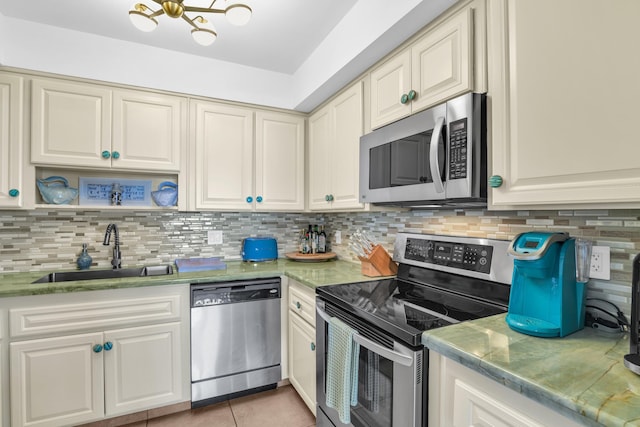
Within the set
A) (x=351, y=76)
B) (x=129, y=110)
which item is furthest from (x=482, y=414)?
(x=129, y=110)

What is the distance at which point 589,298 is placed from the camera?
114 cm

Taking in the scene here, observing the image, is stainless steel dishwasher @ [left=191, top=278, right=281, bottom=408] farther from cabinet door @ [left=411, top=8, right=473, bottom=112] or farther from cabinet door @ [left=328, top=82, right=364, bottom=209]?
cabinet door @ [left=411, top=8, right=473, bottom=112]

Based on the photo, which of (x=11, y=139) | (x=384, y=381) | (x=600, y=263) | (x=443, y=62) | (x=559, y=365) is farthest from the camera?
(x=11, y=139)

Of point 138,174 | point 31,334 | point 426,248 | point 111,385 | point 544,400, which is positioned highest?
point 138,174

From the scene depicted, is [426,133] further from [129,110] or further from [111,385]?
[111,385]

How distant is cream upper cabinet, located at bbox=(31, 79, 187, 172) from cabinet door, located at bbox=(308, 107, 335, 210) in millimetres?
991

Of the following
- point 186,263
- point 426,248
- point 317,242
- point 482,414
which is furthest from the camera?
point 317,242

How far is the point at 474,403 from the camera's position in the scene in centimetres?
91

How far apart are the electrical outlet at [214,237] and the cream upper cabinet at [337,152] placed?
2.66 feet

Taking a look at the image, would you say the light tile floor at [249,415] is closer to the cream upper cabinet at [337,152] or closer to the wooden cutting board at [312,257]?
the wooden cutting board at [312,257]

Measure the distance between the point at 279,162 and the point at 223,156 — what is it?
0.45 m

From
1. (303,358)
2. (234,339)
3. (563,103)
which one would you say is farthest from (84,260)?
A: (563,103)

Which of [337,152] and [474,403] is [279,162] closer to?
[337,152]

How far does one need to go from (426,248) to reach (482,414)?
957 mm
